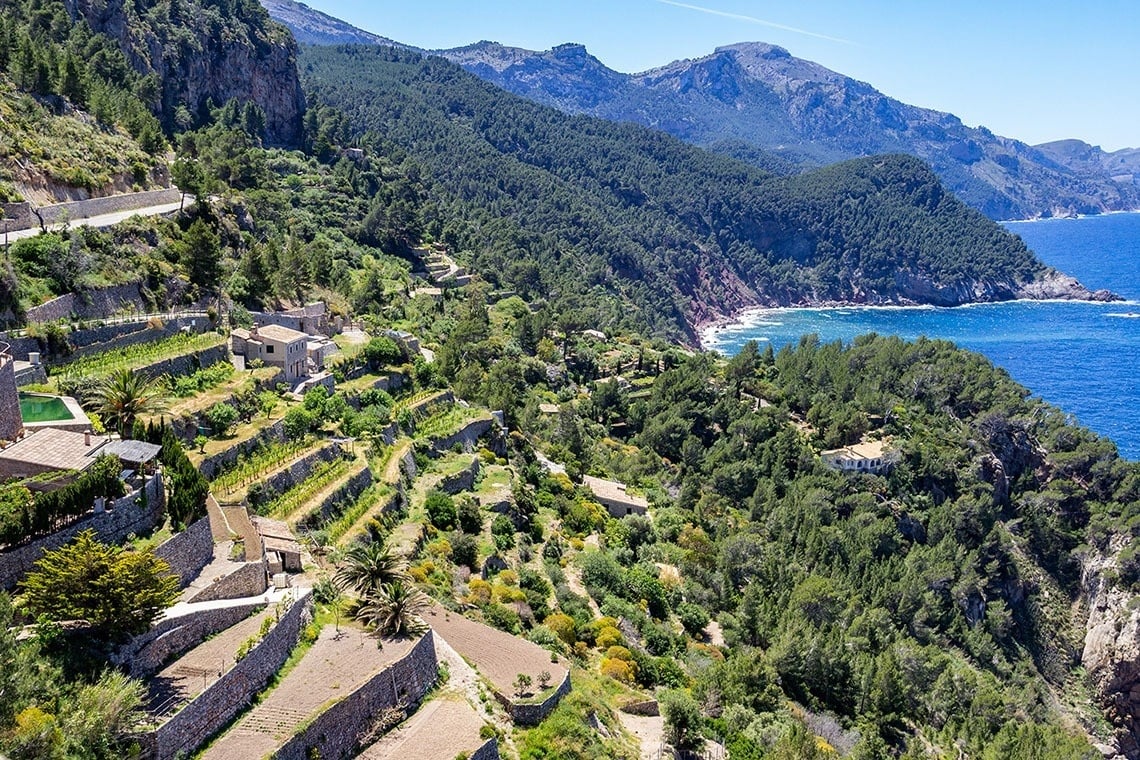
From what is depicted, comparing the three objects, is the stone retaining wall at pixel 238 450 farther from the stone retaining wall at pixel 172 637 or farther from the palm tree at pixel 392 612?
the palm tree at pixel 392 612

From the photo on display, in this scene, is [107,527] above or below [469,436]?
above

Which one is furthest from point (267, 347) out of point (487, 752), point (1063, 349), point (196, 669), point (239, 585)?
point (1063, 349)

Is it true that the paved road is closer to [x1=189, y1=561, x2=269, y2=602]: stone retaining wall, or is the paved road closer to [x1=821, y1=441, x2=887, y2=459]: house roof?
[x1=189, y1=561, x2=269, y2=602]: stone retaining wall

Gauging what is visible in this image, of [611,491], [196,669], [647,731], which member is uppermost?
[196,669]

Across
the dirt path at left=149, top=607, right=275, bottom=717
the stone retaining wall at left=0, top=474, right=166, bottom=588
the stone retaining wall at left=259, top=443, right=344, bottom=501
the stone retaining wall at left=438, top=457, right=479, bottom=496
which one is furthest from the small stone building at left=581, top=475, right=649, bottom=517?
the dirt path at left=149, top=607, right=275, bottom=717

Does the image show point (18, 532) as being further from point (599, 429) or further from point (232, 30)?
point (232, 30)

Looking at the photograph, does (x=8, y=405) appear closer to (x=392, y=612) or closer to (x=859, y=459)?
(x=392, y=612)
